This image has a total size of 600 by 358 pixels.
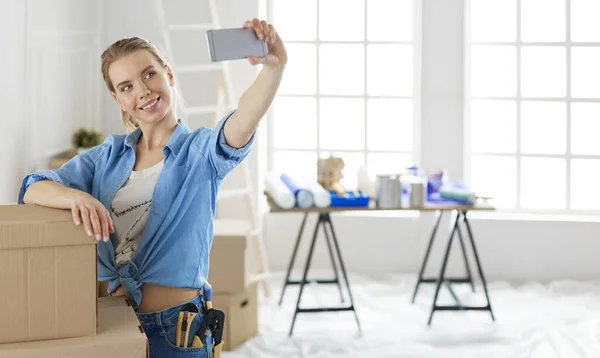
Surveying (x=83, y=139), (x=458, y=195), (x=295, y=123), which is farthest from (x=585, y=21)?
(x=83, y=139)

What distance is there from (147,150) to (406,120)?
173 inches

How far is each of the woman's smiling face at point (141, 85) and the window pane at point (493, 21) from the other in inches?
178

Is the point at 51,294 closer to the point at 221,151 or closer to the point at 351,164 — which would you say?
the point at 221,151

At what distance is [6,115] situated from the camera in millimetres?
4535

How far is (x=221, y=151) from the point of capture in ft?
6.95

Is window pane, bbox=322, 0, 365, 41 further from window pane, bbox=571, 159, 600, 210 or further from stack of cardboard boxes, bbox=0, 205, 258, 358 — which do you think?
stack of cardboard boxes, bbox=0, 205, 258, 358

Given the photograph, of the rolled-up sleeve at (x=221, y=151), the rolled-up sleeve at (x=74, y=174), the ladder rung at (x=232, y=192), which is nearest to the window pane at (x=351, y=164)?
the ladder rung at (x=232, y=192)

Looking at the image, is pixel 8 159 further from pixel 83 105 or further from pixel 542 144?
pixel 542 144

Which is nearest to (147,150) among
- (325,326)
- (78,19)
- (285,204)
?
Result: (285,204)

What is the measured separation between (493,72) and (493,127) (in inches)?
16.0

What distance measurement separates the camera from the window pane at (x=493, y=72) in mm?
6336

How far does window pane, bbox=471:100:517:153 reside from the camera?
6.36m

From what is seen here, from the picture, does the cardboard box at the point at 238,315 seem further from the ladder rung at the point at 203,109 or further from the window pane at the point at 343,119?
the window pane at the point at 343,119

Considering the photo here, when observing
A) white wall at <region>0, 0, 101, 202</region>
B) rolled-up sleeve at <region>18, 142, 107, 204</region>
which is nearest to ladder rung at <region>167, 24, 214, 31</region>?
white wall at <region>0, 0, 101, 202</region>
